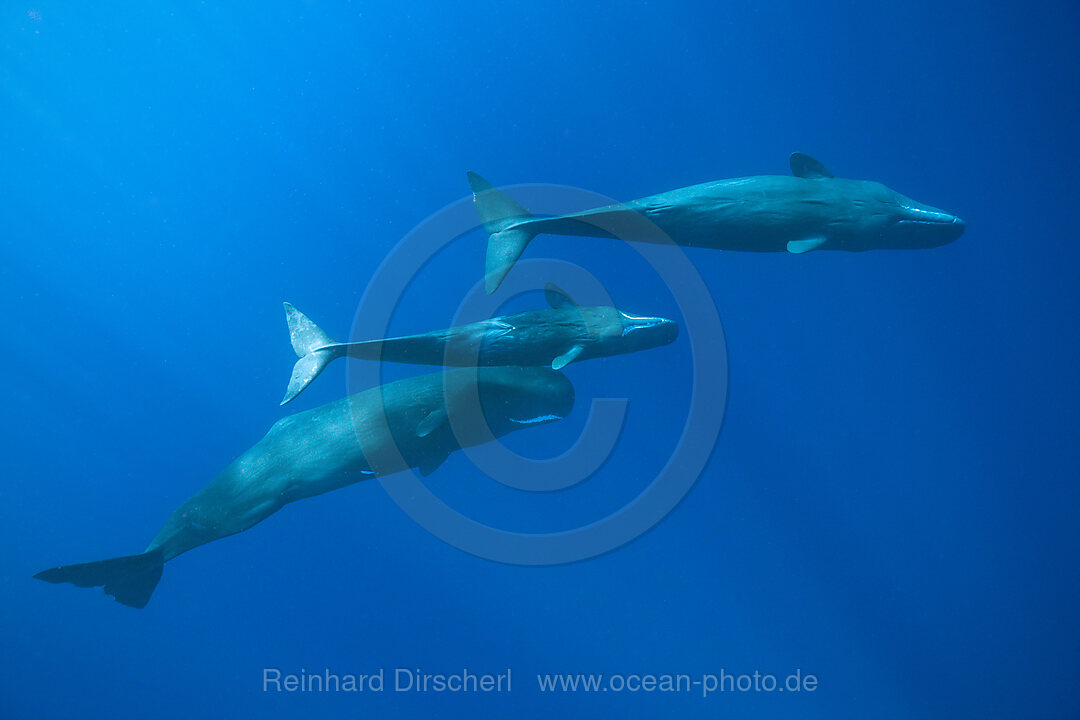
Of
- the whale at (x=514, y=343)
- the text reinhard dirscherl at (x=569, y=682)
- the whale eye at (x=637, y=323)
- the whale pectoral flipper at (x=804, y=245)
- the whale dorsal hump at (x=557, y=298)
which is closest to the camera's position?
the whale pectoral flipper at (x=804, y=245)

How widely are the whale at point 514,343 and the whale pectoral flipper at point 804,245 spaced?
1.53 metres

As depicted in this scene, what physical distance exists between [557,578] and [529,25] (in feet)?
33.6

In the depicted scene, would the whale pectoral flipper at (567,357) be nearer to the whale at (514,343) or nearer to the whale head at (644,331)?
the whale at (514,343)

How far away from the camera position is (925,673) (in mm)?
11391

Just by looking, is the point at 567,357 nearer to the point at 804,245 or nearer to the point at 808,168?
the point at 804,245

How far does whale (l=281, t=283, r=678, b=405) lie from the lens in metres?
6.19

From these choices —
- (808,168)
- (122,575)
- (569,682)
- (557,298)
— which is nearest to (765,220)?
(808,168)

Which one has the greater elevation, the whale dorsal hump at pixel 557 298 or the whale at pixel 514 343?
the whale dorsal hump at pixel 557 298

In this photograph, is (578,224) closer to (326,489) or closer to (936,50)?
(326,489)

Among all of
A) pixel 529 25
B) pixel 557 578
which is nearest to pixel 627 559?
pixel 557 578

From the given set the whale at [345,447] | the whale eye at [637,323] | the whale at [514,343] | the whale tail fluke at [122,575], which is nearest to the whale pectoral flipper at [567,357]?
the whale at [514,343]

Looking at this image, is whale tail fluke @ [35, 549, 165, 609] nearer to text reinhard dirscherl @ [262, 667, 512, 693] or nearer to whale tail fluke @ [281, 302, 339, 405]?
whale tail fluke @ [281, 302, 339, 405]

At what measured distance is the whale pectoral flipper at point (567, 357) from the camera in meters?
6.06

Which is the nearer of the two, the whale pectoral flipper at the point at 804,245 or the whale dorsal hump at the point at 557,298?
the whale pectoral flipper at the point at 804,245
